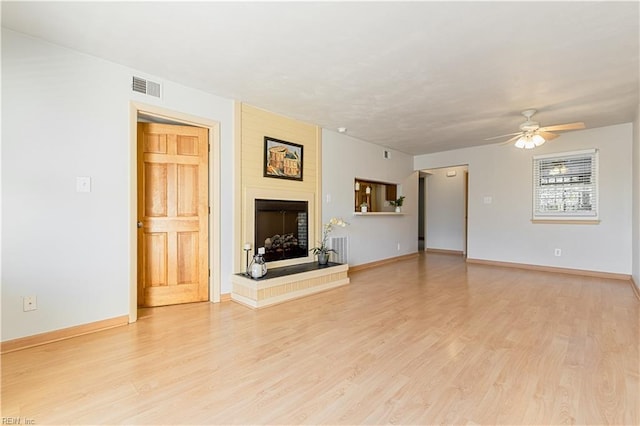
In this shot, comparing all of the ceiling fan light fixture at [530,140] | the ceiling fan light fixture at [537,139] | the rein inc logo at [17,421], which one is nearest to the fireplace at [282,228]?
the rein inc logo at [17,421]

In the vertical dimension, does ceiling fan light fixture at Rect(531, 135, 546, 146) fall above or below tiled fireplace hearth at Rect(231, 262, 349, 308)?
above

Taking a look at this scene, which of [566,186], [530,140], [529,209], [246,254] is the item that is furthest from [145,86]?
[566,186]

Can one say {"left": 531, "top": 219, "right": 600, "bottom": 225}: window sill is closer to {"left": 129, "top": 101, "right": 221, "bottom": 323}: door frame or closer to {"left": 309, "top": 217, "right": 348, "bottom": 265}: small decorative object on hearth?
{"left": 309, "top": 217, "right": 348, "bottom": 265}: small decorative object on hearth

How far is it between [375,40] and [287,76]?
3.36 feet

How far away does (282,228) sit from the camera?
4418mm

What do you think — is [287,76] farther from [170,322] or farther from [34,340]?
[34,340]

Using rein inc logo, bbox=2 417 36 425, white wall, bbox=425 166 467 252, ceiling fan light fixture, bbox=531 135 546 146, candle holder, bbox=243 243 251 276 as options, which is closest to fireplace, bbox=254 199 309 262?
candle holder, bbox=243 243 251 276

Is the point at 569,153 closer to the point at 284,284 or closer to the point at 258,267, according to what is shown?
the point at 284,284

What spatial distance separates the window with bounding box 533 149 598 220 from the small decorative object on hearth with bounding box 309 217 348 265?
3.82 metres

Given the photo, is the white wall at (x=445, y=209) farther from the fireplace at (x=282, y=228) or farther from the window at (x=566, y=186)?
the fireplace at (x=282, y=228)

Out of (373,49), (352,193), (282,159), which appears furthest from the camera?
(352,193)

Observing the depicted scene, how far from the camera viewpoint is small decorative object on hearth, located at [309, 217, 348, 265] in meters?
4.53

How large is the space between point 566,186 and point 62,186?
7188 mm

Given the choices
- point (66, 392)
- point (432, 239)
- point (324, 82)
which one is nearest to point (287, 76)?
point (324, 82)
